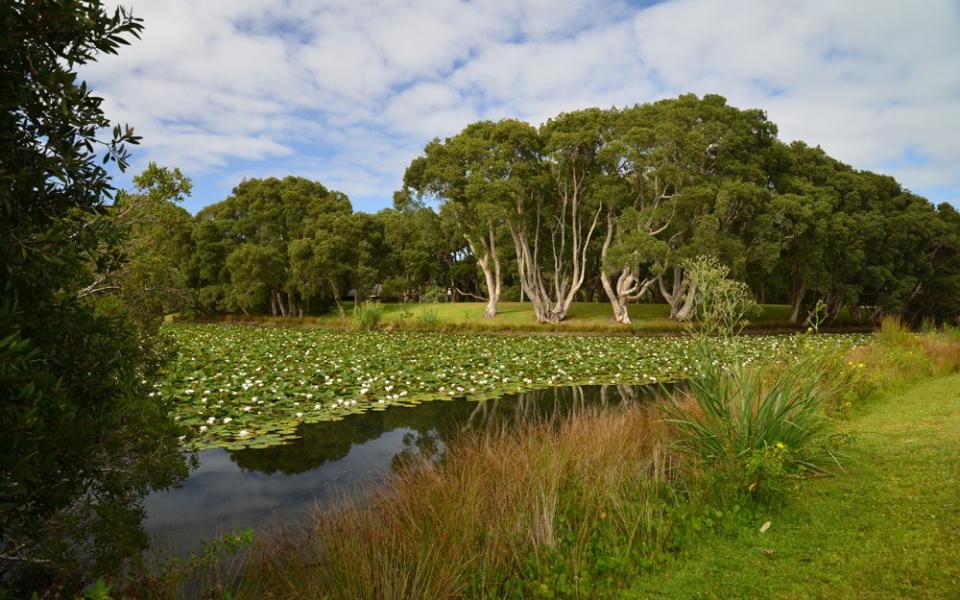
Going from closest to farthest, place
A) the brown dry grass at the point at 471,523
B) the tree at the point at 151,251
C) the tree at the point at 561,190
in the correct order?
the brown dry grass at the point at 471,523, the tree at the point at 151,251, the tree at the point at 561,190

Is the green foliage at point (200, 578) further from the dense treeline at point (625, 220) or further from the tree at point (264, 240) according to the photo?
the tree at point (264, 240)

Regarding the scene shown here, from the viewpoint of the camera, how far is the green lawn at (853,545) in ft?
12.5

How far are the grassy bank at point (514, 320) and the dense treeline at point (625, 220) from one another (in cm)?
121

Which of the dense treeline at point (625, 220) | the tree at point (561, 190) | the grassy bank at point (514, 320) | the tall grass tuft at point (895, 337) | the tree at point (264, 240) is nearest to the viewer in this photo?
the tall grass tuft at point (895, 337)

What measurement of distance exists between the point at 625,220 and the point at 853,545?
79.5 feet

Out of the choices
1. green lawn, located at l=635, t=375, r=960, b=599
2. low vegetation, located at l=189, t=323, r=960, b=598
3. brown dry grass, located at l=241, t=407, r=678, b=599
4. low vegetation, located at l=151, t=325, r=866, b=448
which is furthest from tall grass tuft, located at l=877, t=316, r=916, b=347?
brown dry grass, located at l=241, t=407, r=678, b=599

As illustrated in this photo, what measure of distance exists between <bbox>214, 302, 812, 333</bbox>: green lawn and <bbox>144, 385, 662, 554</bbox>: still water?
16794mm

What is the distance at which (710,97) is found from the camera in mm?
30219

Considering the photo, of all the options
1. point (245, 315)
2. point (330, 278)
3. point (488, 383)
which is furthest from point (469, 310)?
point (488, 383)

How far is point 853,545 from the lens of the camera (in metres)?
4.30

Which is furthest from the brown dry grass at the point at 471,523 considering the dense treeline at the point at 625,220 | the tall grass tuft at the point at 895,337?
the dense treeline at the point at 625,220

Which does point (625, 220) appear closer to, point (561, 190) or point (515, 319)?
point (561, 190)

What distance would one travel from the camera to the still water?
6.24 metres

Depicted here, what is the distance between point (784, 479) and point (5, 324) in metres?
6.04
